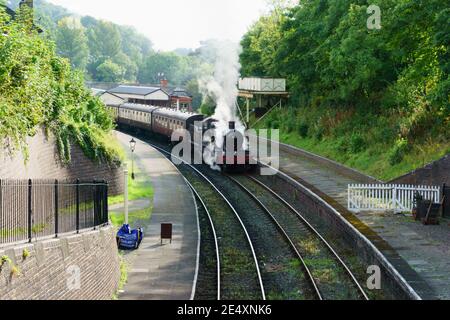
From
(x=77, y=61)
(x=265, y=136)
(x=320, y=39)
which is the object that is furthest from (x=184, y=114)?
(x=77, y=61)

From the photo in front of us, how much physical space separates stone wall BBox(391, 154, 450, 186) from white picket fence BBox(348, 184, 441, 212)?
586 mm

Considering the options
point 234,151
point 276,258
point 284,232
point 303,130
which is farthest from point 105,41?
point 276,258

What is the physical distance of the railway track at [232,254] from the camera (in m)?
19.7

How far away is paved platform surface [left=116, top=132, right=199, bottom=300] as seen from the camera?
62.0 feet

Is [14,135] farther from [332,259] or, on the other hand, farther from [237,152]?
[237,152]

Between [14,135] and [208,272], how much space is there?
22.7 feet

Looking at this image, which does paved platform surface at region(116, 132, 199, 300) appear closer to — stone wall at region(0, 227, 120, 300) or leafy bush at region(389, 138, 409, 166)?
stone wall at region(0, 227, 120, 300)

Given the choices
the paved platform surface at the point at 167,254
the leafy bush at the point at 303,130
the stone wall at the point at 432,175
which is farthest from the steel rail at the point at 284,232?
the leafy bush at the point at 303,130

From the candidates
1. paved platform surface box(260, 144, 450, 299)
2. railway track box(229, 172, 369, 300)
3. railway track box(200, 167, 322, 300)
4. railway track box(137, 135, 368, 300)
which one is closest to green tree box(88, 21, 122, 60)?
railway track box(229, 172, 369, 300)

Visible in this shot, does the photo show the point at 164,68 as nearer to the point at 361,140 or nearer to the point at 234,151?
the point at 234,151

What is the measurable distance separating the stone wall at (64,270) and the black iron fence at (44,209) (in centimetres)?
43

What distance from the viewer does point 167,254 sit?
2312 cm

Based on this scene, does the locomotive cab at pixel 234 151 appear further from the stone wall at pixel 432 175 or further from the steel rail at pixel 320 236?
the stone wall at pixel 432 175

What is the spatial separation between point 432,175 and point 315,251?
715 cm
